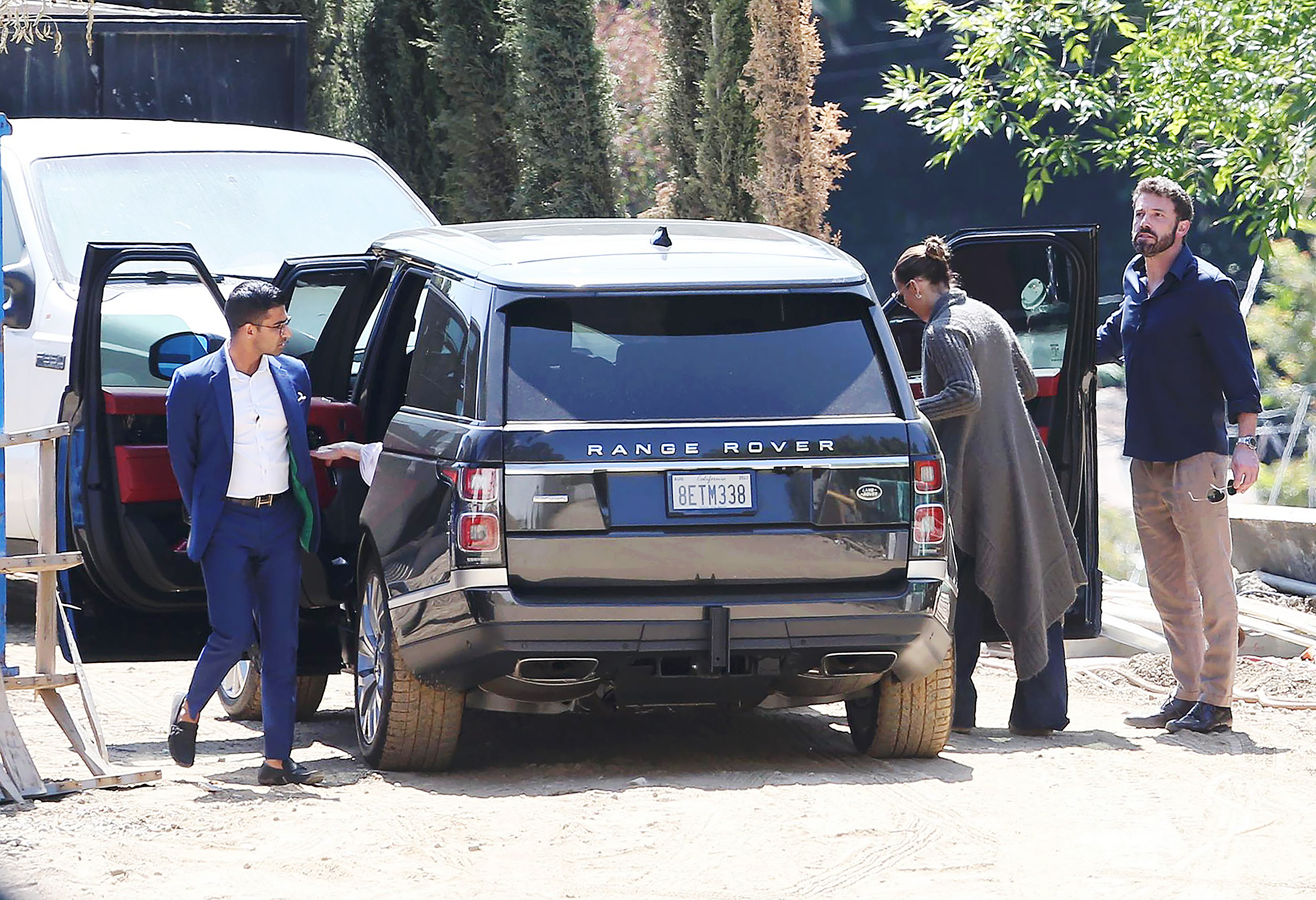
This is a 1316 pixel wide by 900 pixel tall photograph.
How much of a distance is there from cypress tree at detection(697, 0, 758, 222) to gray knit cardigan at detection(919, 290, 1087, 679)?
6479 mm

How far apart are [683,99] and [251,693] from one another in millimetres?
7289

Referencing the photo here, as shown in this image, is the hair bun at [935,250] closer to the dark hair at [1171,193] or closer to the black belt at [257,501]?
the dark hair at [1171,193]

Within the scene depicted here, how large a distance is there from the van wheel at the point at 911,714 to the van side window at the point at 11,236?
4.88 metres

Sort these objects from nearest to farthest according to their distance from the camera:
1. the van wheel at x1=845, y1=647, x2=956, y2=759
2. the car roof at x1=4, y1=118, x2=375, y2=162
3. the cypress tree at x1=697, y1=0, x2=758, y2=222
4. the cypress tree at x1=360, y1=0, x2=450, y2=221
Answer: the van wheel at x1=845, y1=647, x2=956, y2=759 < the car roof at x1=4, y1=118, x2=375, y2=162 < the cypress tree at x1=697, y1=0, x2=758, y2=222 < the cypress tree at x1=360, y1=0, x2=450, y2=221

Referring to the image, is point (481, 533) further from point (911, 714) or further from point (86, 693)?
point (911, 714)

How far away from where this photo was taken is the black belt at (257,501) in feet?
21.0

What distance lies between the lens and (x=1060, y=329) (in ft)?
26.1

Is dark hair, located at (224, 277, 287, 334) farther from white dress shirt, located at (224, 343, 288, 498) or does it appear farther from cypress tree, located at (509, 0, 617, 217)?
cypress tree, located at (509, 0, 617, 217)

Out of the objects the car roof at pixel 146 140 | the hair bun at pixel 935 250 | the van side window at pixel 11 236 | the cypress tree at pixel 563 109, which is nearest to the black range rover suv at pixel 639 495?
the hair bun at pixel 935 250

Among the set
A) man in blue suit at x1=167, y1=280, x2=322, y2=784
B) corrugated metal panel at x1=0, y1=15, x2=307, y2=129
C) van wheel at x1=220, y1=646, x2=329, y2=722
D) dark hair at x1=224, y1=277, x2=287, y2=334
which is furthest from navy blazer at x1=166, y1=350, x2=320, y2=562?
corrugated metal panel at x1=0, y1=15, x2=307, y2=129

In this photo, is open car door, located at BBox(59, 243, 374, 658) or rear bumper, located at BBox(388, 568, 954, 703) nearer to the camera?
rear bumper, located at BBox(388, 568, 954, 703)

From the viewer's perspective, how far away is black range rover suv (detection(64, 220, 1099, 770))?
19.6 feet

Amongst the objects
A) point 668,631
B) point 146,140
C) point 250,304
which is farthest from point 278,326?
point 146,140

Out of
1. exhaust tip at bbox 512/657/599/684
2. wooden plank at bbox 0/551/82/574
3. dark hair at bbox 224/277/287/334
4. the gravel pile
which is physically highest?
dark hair at bbox 224/277/287/334
